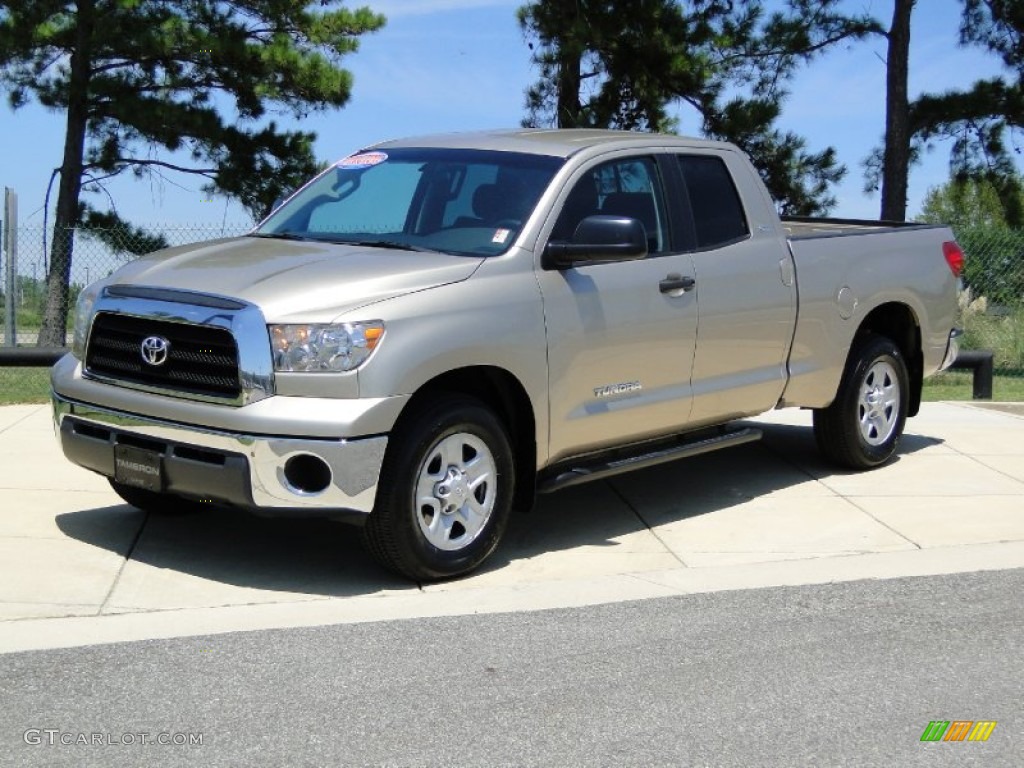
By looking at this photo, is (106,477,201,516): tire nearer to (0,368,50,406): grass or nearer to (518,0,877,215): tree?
(0,368,50,406): grass

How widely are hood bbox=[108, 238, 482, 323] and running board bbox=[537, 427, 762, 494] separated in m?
1.17


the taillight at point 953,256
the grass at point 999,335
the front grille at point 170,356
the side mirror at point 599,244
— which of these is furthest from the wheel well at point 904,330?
the grass at point 999,335

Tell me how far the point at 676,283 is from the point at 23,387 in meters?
7.31

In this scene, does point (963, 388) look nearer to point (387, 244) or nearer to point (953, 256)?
point (953, 256)

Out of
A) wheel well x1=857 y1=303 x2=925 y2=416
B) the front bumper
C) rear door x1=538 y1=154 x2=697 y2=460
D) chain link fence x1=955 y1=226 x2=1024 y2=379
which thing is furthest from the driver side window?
chain link fence x1=955 y1=226 x2=1024 y2=379

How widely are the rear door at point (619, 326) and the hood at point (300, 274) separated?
2.07ft

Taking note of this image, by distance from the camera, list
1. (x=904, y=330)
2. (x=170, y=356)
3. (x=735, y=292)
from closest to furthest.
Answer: (x=170, y=356) < (x=735, y=292) < (x=904, y=330)

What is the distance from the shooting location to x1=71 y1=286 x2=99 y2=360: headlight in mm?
7070

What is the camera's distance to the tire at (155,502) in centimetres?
775

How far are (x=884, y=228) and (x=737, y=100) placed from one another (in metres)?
12.7

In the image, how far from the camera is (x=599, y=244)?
712 cm

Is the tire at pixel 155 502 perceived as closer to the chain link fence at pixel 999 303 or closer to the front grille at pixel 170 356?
the front grille at pixel 170 356

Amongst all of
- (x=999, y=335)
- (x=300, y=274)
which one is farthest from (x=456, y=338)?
(x=999, y=335)

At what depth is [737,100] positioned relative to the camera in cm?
2242
